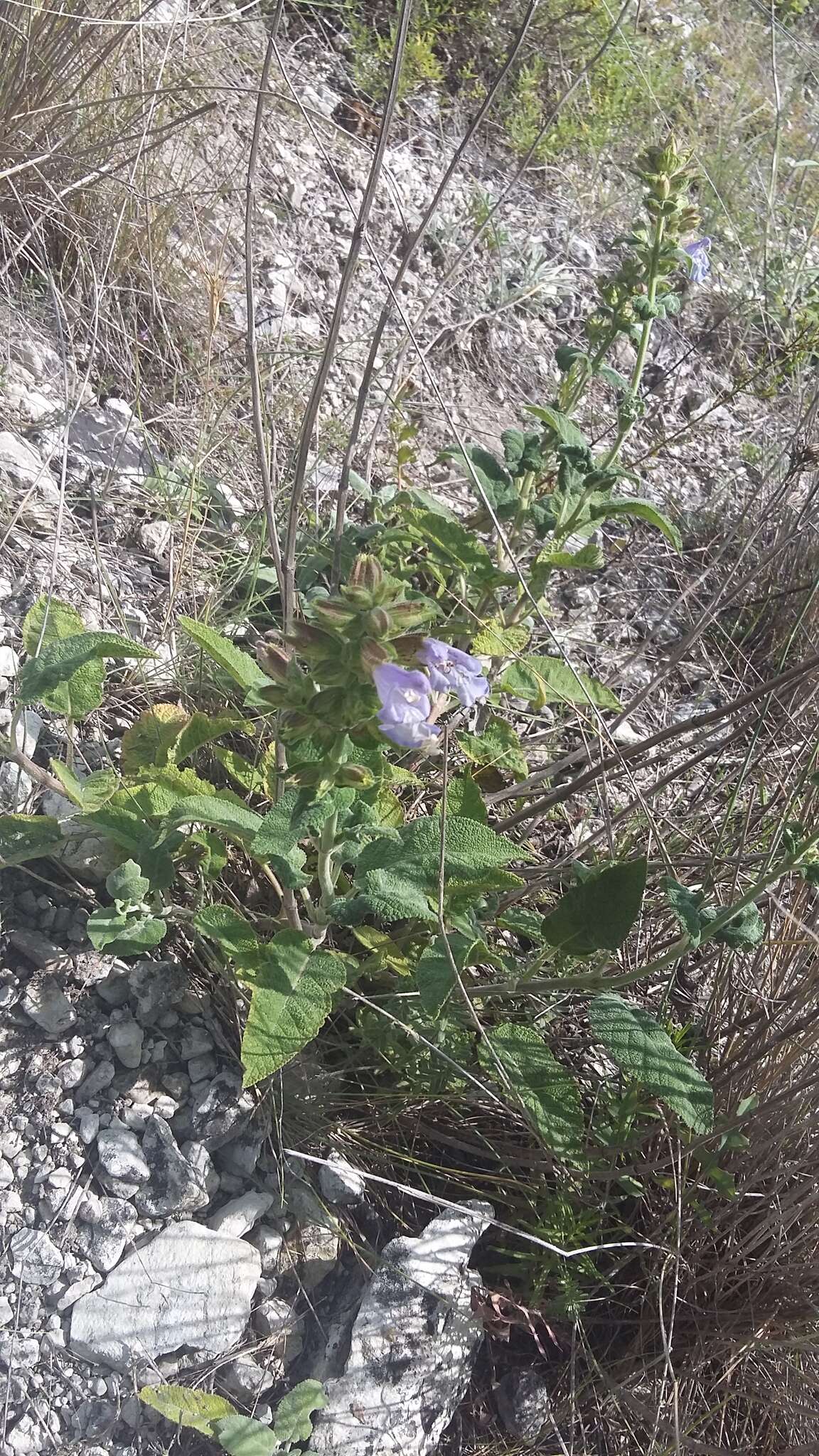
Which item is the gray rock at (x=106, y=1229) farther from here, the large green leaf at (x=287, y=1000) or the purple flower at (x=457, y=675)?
the purple flower at (x=457, y=675)

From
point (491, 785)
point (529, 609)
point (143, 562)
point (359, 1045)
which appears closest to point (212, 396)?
point (143, 562)

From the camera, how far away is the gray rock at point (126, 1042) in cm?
176

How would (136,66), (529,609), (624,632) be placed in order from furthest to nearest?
(624,632) → (136,66) → (529,609)

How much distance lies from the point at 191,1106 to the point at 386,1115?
0.35m

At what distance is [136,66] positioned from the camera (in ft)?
9.51

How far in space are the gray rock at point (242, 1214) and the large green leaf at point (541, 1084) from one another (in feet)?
1.42

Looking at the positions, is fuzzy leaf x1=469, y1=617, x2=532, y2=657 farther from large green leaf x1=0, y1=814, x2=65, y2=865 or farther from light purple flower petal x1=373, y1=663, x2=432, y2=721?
large green leaf x1=0, y1=814, x2=65, y2=865

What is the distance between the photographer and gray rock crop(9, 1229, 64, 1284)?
5.07 ft

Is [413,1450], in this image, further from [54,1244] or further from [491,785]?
[491,785]

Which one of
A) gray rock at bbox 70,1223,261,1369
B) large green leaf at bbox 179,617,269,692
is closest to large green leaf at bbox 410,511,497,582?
large green leaf at bbox 179,617,269,692

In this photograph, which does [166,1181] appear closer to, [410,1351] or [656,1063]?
[410,1351]

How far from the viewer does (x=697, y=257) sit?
8.02ft

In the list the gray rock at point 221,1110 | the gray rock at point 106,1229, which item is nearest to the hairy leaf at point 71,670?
the gray rock at point 221,1110

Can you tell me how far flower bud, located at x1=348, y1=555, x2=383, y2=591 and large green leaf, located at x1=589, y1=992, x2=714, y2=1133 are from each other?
2.60 ft
